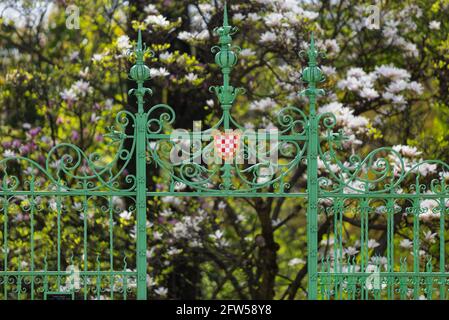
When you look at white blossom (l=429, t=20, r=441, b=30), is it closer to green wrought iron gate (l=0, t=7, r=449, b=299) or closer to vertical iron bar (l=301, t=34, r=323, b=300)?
green wrought iron gate (l=0, t=7, r=449, b=299)

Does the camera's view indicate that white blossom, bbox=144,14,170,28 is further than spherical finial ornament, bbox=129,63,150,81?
Yes

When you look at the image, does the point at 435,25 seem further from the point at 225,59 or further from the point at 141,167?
the point at 141,167

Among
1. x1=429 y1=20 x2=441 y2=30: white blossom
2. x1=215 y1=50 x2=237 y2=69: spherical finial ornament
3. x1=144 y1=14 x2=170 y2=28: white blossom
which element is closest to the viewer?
x1=215 y1=50 x2=237 y2=69: spherical finial ornament

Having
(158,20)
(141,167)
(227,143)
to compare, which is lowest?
(141,167)

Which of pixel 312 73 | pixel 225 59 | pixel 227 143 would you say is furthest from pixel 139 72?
pixel 312 73

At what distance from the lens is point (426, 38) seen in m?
10.6

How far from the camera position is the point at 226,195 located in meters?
7.33

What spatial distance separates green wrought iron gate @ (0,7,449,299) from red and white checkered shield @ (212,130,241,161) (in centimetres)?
3

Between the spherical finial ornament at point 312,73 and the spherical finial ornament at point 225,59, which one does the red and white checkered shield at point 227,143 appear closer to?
the spherical finial ornament at point 225,59

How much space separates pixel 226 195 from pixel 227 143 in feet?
1.42

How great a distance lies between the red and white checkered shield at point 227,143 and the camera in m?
7.32

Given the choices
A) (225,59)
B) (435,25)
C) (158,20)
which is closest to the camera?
(225,59)

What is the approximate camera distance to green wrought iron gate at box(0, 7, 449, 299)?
7.29 metres

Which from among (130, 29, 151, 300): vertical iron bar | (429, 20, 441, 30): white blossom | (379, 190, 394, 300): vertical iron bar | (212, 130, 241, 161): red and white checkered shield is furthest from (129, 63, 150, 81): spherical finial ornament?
(429, 20, 441, 30): white blossom
